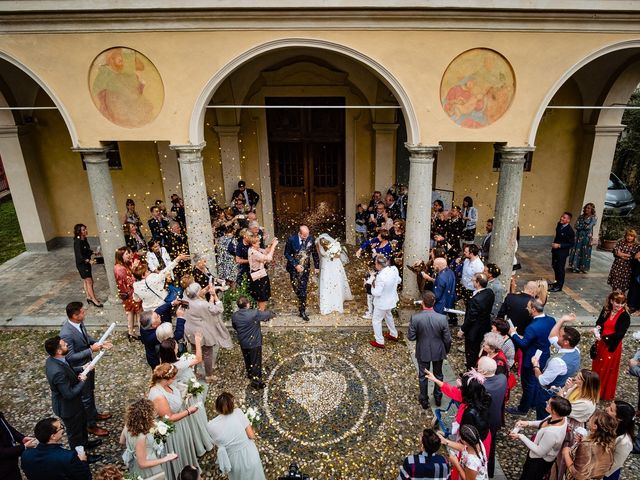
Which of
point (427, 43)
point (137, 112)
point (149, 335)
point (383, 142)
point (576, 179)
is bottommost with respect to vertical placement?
point (149, 335)

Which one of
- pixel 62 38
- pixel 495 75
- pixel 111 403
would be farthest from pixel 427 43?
pixel 111 403

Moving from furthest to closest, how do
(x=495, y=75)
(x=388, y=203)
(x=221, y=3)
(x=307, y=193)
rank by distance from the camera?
(x=307, y=193) < (x=388, y=203) < (x=495, y=75) < (x=221, y=3)

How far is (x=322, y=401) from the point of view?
633 centimetres

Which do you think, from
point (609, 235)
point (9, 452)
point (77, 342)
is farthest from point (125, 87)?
point (609, 235)

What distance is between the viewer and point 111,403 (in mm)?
6406

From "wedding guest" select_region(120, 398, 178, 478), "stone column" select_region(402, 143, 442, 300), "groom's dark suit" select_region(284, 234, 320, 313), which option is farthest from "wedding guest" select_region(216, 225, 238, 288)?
"wedding guest" select_region(120, 398, 178, 478)

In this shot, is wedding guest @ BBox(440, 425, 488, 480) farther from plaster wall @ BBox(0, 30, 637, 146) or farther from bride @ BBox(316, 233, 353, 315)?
plaster wall @ BBox(0, 30, 637, 146)

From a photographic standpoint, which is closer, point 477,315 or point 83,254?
point 477,315

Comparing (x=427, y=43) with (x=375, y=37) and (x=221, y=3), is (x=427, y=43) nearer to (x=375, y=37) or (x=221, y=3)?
(x=375, y=37)

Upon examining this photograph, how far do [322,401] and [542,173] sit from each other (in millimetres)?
9255

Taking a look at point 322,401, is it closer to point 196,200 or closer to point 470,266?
point 470,266

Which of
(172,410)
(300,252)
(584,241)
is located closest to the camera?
(172,410)

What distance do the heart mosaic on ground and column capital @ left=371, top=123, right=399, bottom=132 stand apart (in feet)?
23.0

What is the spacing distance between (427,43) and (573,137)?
21.4ft
